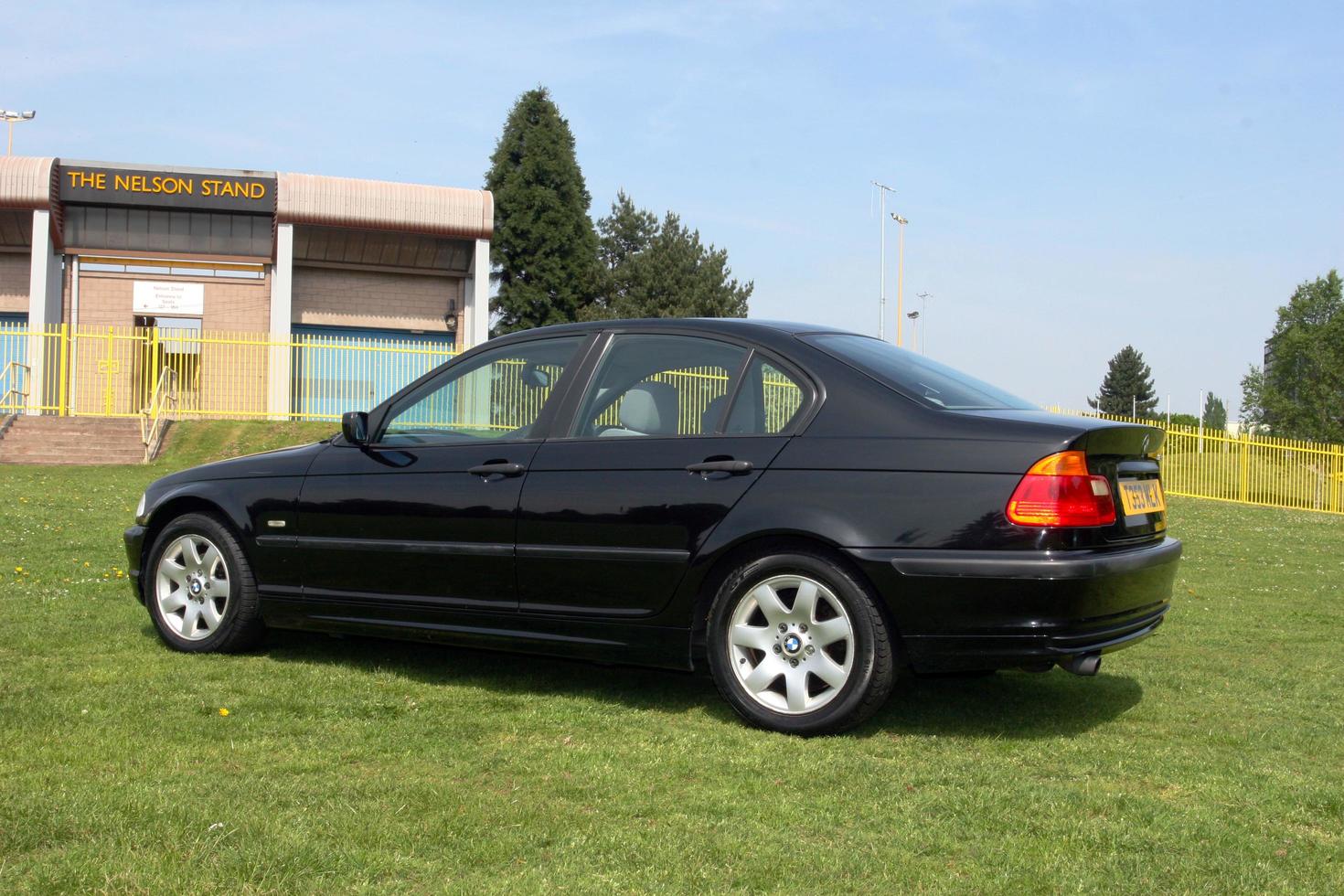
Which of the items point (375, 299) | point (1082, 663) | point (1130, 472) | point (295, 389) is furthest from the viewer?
point (375, 299)

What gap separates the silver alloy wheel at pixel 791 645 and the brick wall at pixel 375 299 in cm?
2668

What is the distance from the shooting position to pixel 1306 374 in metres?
58.4

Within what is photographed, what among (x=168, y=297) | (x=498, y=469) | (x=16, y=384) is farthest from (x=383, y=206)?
(x=498, y=469)

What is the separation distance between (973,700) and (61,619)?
4518mm

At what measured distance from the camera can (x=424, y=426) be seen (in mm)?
5543

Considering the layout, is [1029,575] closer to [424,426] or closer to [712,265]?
[424,426]

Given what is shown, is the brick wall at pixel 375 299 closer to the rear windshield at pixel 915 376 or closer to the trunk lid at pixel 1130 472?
the rear windshield at pixel 915 376

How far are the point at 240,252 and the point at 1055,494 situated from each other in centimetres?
2703

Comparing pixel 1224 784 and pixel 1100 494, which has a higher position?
pixel 1100 494

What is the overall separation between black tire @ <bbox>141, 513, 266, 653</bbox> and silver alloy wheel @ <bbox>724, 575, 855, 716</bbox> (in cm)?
241

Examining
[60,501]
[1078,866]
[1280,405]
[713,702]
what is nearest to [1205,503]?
[60,501]

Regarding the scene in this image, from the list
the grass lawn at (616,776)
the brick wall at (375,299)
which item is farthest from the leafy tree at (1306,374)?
the grass lawn at (616,776)

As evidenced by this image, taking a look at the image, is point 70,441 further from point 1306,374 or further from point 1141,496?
point 1306,374

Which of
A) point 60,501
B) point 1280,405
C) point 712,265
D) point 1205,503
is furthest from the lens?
point 1280,405
